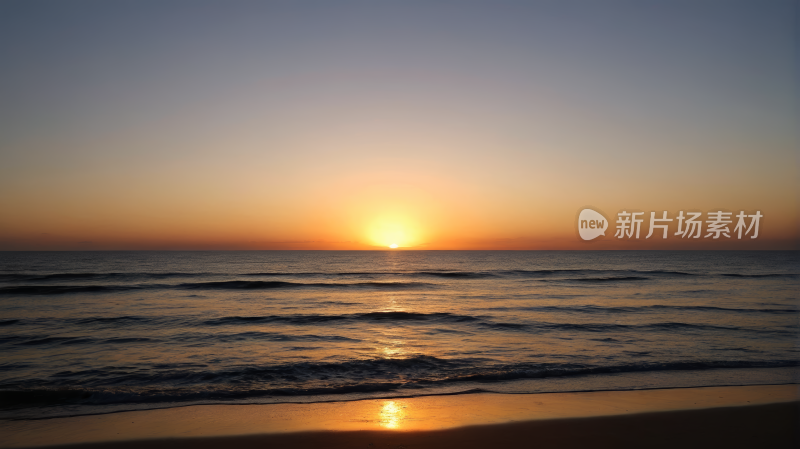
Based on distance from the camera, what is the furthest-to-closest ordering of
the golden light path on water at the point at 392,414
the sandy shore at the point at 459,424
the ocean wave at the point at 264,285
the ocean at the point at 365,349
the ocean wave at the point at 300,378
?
the ocean wave at the point at 264,285, the ocean at the point at 365,349, the ocean wave at the point at 300,378, the golden light path on water at the point at 392,414, the sandy shore at the point at 459,424

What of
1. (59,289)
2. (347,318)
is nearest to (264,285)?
(59,289)

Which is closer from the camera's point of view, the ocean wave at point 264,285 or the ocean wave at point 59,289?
the ocean wave at point 59,289

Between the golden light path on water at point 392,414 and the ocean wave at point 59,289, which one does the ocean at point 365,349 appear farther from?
the ocean wave at point 59,289

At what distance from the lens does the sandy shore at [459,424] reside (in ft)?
21.0

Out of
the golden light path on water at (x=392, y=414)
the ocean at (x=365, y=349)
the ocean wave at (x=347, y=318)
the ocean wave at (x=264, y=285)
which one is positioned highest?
the golden light path on water at (x=392, y=414)

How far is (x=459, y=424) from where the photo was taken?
23.1 feet

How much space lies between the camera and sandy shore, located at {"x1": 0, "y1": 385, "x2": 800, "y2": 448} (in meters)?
6.41

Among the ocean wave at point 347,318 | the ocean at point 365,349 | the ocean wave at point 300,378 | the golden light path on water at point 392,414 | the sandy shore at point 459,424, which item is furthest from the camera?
the ocean wave at point 347,318

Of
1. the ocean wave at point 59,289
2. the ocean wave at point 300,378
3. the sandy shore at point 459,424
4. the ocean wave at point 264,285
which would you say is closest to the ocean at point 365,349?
the ocean wave at point 300,378

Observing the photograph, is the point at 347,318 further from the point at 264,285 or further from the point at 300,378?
the point at 264,285

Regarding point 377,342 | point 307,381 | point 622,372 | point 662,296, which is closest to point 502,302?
point 662,296

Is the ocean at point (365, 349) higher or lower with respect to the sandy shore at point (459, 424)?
lower

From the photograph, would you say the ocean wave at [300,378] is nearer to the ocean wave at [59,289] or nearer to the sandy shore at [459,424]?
the sandy shore at [459,424]

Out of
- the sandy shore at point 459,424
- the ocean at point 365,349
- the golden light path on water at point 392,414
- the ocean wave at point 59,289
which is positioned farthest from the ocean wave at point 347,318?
the ocean wave at point 59,289
